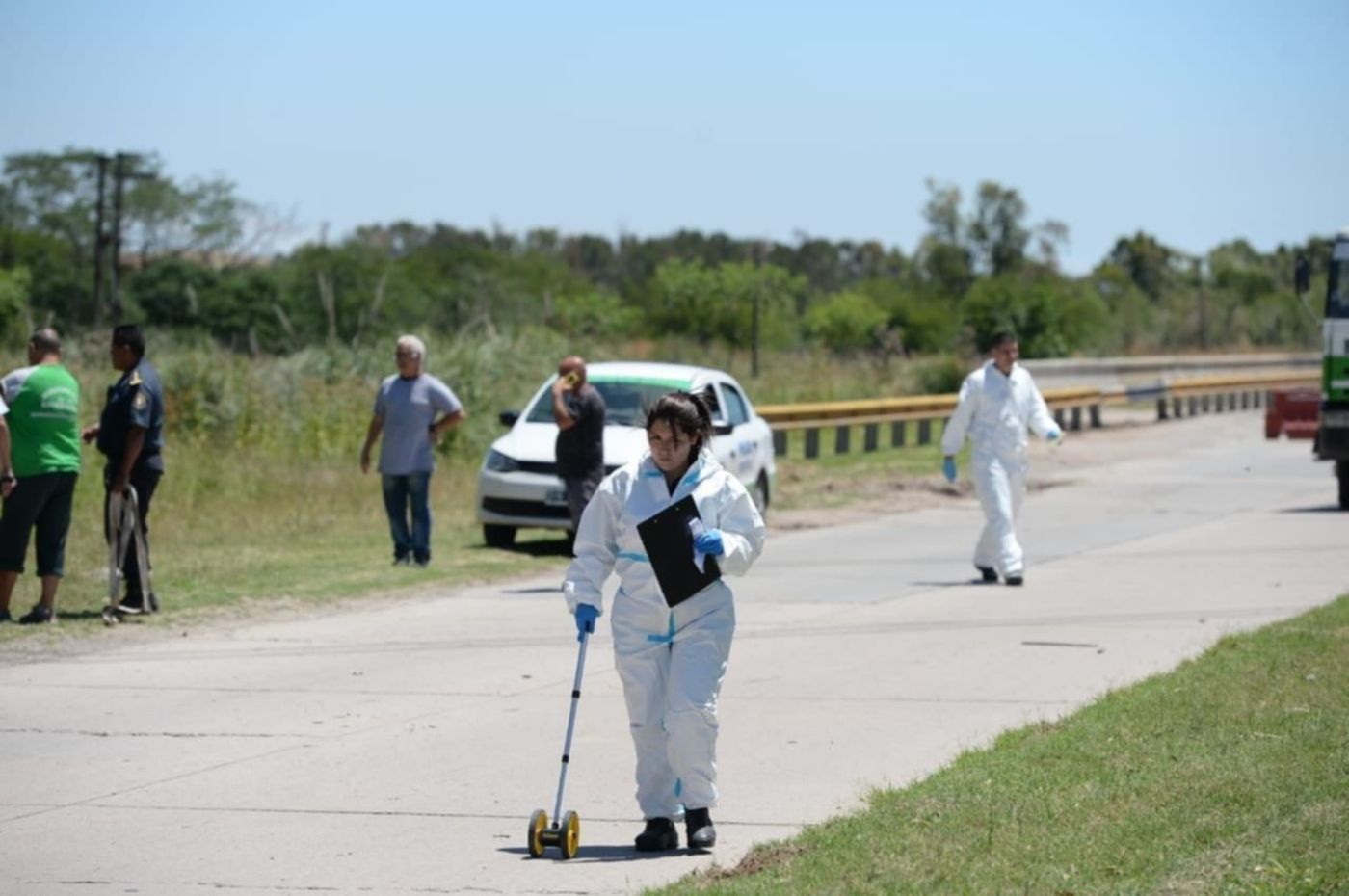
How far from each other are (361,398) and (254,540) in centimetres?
953

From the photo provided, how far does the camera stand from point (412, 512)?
17344 millimetres

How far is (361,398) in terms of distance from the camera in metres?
28.8

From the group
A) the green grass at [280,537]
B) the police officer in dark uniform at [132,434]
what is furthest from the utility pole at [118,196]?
the police officer in dark uniform at [132,434]

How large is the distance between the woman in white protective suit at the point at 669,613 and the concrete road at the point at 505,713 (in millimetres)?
281

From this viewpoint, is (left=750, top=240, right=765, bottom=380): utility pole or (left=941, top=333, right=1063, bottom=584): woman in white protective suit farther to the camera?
(left=750, top=240, right=765, bottom=380): utility pole

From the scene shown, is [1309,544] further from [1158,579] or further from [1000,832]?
[1000,832]

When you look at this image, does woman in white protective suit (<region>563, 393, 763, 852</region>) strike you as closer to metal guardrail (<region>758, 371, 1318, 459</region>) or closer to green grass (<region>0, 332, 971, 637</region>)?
green grass (<region>0, 332, 971, 637</region>)

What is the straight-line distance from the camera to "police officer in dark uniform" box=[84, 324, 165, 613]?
541 inches

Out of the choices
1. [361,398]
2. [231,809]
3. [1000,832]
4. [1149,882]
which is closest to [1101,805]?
[1000,832]

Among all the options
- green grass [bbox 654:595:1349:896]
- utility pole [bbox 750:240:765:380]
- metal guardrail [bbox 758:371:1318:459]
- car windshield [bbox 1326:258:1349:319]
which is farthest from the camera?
utility pole [bbox 750:240:765:380]

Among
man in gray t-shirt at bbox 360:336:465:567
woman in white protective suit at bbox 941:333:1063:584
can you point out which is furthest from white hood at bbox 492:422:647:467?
woman in white protective suit at bbox 941:333:1063:584

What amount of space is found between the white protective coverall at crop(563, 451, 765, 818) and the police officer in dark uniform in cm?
684

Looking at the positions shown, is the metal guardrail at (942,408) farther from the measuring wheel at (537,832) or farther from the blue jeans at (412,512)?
the measuring wheel at (537,832)

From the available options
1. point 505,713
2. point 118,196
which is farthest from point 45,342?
point 118,196
